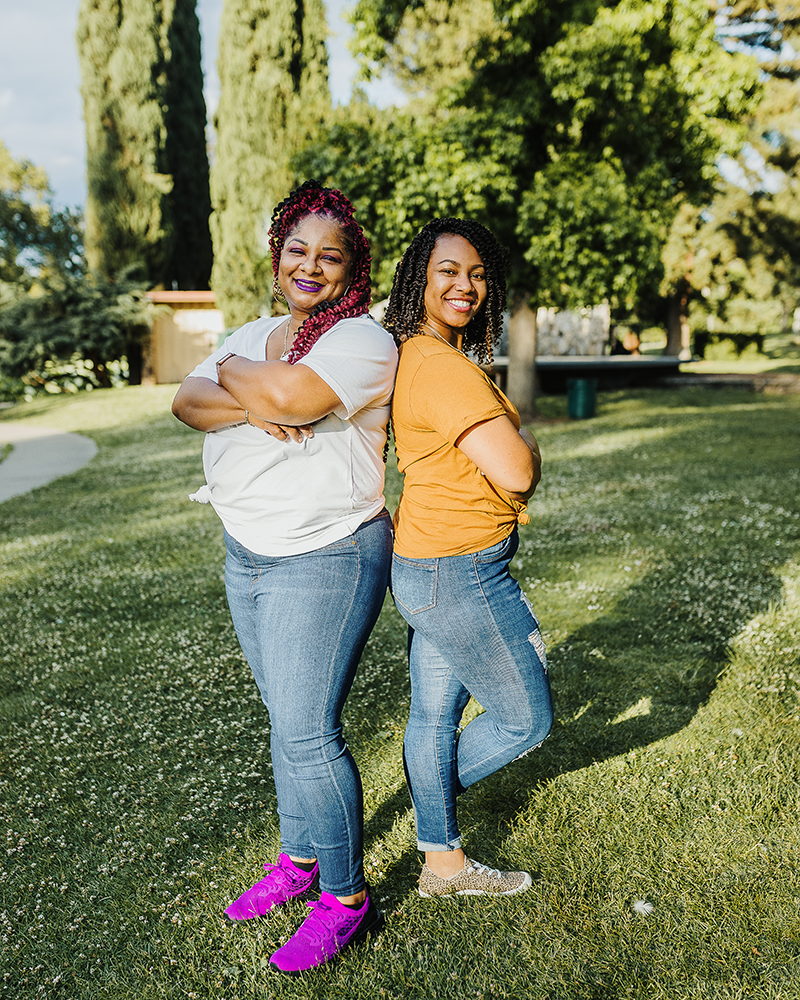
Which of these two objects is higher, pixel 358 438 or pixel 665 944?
pixel 358 438

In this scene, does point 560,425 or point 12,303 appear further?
point 12,303

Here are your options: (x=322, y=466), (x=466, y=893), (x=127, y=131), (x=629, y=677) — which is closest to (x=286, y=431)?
(x=322, y=466)

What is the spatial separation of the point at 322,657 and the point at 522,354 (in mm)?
14191

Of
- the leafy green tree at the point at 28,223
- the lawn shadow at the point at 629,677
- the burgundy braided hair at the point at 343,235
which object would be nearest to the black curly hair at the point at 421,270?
the burgundy braided hair at the point at 343,235

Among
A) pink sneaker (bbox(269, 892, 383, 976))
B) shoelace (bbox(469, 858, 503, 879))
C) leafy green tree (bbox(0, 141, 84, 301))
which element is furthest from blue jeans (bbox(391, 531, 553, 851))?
leafy green tree (bbox(0, 141, 84, 301))

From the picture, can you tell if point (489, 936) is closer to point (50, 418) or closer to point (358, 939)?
point (358, 939)

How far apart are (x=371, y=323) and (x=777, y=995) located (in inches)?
88.5

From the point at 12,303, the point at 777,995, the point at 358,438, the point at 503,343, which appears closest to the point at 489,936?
the point at 777,995

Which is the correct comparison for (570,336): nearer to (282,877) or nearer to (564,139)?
(564,139)

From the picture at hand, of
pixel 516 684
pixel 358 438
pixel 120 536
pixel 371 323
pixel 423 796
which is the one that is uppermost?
pixel 371 323

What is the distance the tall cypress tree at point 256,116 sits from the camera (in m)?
23.7

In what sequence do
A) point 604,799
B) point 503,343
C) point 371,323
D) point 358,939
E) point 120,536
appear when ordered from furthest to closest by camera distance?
point 503,343
point 120,536
point 604,799
point 358,939
point 371,323

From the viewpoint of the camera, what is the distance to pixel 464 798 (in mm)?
3225

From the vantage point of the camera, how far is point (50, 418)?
60.1 ft
